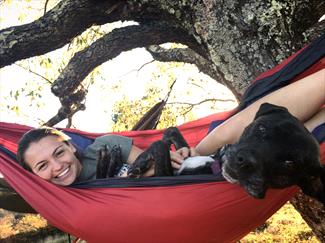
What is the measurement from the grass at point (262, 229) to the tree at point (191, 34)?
3.82 meters

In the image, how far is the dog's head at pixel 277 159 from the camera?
1.31m

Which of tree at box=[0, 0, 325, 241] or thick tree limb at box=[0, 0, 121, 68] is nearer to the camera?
tree at box=[0, 0, 325, 241]

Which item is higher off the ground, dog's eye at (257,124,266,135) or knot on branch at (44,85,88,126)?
knot on branch at (44,85,88,126)

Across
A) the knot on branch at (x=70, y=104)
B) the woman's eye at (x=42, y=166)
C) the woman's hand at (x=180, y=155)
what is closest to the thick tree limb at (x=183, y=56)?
the knot on branch at (x=70, y=104)

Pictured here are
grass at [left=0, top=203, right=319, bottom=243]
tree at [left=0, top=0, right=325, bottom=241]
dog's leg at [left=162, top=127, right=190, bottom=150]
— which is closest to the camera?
dog's leg at [left=162, top=127, right=190, bottom=150]

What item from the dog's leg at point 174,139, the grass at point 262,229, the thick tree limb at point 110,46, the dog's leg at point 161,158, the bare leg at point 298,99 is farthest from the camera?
the grass at point 262,229

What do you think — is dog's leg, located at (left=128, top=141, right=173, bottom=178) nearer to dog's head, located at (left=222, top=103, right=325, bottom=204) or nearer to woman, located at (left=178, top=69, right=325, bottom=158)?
woman, located at (left=178, top=69, right=325, bottom=158)

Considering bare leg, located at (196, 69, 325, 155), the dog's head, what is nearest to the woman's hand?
bare leg, located at (196, 69, 325, 155)

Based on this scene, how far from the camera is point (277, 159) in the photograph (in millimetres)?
1323

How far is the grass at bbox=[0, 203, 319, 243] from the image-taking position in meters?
6.46

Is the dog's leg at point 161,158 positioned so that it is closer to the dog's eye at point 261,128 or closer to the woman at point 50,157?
the woman at point 50,157

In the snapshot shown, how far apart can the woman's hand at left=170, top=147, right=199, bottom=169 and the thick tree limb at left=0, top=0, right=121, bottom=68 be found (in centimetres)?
130

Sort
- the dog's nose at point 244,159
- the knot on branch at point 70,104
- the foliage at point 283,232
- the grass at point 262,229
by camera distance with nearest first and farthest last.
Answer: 1. the dog's nose at point 244,159
2. the knot on branch at point 70,104
3. the foliage at point 283,232
4. the grass at point 262,229

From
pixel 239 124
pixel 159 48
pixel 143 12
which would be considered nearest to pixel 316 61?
pixel 239 124
